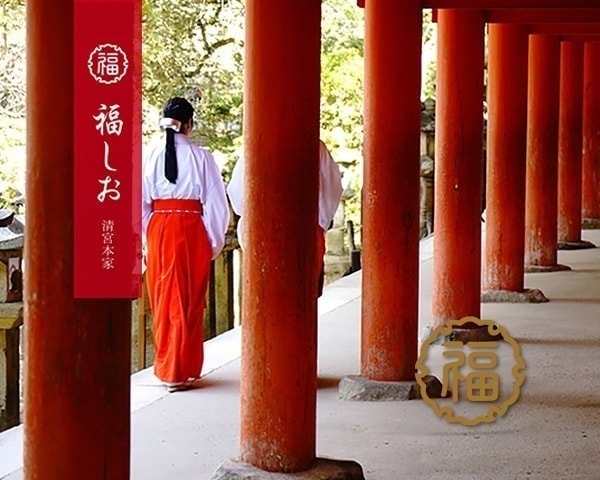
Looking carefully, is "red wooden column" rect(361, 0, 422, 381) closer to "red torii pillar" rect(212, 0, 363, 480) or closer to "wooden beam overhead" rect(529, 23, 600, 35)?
"red torii pillar" rect(212, 0, 363, 480)

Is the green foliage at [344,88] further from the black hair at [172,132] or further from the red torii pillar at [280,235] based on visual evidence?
the red torii pillar at [280,235]

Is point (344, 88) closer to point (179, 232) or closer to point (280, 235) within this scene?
point (179, 232)

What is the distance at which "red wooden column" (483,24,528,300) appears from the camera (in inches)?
402

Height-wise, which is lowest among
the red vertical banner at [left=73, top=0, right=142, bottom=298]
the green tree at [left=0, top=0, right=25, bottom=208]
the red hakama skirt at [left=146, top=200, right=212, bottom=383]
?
the red hakama skirt at [left=146, top=200, right=212, bottom=383]

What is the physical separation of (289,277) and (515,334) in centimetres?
424

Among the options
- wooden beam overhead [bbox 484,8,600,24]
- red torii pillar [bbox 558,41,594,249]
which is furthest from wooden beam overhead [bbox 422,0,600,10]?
red torii pillar [bbox 558,41,594,249]

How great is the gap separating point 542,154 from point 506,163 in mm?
1819

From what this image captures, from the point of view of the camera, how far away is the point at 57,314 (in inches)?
139

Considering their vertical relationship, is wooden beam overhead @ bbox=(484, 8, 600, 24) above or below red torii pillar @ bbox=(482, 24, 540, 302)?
above

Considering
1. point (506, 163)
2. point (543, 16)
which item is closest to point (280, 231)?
point (543, 16)

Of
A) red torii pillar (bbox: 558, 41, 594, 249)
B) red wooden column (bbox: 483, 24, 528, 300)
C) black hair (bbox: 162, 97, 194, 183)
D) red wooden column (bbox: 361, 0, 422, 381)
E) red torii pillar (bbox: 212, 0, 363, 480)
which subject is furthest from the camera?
red torii pillar (bbox: 558, 41, 594, 249)

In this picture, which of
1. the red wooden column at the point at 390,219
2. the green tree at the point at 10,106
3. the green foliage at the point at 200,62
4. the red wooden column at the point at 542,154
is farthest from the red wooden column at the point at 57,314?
the green foliage at the point at 200,62

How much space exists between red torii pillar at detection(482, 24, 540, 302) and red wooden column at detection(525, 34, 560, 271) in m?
1.65

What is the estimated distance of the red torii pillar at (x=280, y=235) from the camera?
482 cm
